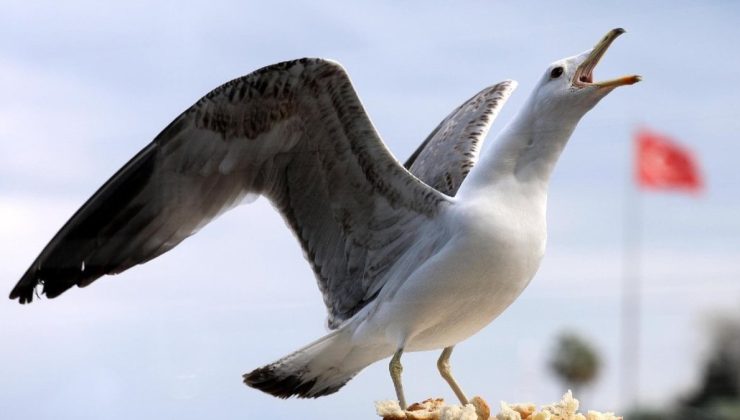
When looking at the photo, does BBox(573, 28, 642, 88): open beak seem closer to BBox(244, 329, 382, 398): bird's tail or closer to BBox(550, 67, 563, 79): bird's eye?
BBox(550, 67, 563, 79): bird's eye

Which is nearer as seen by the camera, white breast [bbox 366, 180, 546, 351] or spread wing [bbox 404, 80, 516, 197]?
white breast [bbox 366, 180, 546, 351]

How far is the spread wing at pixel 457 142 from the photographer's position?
1.40 metres

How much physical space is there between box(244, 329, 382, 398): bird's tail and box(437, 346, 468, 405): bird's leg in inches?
3.2

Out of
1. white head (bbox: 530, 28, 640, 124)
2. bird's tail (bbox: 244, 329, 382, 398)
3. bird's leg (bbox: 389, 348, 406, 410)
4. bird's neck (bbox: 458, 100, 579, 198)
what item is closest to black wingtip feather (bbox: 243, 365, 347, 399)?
bird's tail (bbox: 244, 329, 382, 398)

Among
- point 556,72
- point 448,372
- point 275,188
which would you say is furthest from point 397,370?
point 556,72

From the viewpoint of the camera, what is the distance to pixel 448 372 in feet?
4.04

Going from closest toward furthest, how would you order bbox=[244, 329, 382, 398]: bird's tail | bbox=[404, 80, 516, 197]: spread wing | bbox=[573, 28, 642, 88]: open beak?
bbox=[573, 28, 642, 88]: open beak
bbox=[244, 329, 382, 398]: bird's tail
bbox=[404, 80, 516, 197]: spread wing

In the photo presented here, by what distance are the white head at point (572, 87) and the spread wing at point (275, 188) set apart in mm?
160

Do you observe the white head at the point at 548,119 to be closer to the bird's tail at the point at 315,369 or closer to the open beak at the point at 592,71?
the open beak at the point at 592,71

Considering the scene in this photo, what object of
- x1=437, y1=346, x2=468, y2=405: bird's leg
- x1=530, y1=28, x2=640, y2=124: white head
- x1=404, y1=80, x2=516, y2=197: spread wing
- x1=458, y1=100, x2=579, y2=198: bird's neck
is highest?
x1=404, y1=80, x2=516, y2=197: spread wing

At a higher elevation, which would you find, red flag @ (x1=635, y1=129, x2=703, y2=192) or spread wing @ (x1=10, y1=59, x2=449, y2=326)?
spread wing @ (x1=10, y1=59, x2=449, y2=326)

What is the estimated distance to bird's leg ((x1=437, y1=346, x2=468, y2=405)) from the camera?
1.22m

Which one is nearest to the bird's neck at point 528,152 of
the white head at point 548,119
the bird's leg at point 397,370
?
the white head at point 548,119

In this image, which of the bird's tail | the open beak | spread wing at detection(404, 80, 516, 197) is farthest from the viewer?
spread wing at detection(404, 80, 516, 197)
